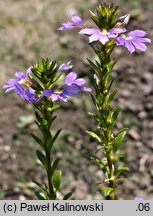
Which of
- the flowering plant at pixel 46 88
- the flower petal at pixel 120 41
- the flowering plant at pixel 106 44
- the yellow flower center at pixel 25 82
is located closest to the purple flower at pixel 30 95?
the flowering plant at pixel 46 88

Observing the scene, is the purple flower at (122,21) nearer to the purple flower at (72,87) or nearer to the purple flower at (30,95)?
the purple flower at (72,87)

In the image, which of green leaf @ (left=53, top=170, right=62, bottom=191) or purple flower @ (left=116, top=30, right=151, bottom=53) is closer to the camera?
purple flower @ (left=116, top=30, right=151, bottom=53)

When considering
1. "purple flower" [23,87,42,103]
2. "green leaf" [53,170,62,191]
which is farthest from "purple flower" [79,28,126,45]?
"green leaf" [53,170,62,191]

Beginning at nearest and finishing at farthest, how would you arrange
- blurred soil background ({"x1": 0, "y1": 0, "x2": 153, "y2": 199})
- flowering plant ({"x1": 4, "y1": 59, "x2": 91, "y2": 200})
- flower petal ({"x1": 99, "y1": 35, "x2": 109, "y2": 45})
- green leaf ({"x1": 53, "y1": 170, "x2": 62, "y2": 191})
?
flower petal ({"x1": 99, "y1": 35, "x2": 109, "y2": 45}) → flowering plant ({"x1": 4, "y1": 59, "x2": 91, "y2": 200}) → green leaf ({"x1": 53, "y1": 170, "x2": 62, "y2": 191}) → blurred soil background ({"x1": 0, "y1": 0, "x2": 153, "y2": 199})

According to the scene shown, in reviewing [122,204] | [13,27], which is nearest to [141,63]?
[13,27]

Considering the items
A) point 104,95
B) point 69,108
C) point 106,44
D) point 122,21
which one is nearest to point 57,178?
point 104,95

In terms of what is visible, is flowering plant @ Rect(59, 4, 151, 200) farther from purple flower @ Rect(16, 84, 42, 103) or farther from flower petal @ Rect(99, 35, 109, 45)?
purple flower @ Rect(16, 84, 42, 103)

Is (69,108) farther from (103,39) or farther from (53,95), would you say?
(103,39)

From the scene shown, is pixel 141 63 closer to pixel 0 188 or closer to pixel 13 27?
pixel 13 27
